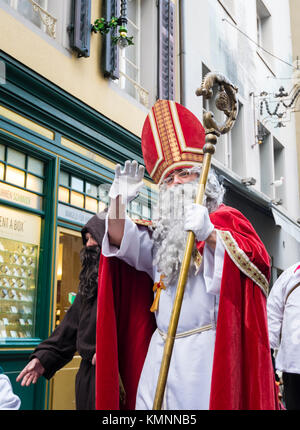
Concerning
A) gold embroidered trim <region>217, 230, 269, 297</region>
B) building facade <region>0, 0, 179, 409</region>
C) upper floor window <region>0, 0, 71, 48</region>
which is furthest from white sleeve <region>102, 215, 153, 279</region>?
upper floor window <region>0, 0, 71, 48</region>

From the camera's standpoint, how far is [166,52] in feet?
30.8

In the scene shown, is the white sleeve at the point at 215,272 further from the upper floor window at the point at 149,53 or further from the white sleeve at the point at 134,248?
the upper floor window at the point at 149,53

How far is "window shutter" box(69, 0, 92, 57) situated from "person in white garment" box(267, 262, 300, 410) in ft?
13.1

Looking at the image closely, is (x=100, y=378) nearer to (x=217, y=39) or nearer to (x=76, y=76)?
(x=76, y=76)

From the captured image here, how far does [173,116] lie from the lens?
3.55 metres

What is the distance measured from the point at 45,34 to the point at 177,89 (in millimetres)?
3898

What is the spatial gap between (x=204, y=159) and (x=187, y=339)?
98cm

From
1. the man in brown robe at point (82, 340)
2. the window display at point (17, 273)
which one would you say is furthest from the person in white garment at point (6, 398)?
the window display at point (17, 273)

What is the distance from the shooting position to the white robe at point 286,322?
4.73 metres

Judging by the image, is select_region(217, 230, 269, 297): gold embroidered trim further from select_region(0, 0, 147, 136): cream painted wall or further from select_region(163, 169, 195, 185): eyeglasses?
select_region(0, 0, 147, 136): cream painted wall

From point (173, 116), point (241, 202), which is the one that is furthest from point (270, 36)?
point (173, 116)

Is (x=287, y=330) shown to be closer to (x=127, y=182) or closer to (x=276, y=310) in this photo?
(x=276, y=310)

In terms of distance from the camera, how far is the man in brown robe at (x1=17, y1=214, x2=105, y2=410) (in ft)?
12.9

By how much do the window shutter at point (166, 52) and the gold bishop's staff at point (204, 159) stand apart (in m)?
5.83
